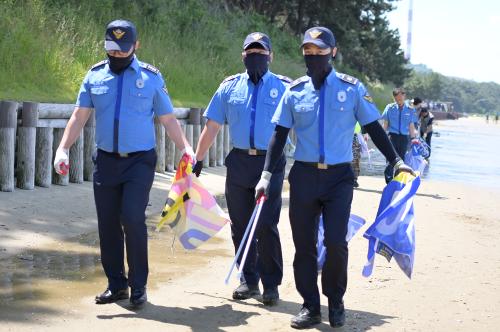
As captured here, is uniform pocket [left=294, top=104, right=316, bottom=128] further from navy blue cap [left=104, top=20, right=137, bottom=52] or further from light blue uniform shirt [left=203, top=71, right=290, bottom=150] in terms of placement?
navy blue cap [left=104, top=20, right=137, bottom=52]

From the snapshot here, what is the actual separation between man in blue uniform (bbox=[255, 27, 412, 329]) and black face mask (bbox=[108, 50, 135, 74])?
A: 1.14 m

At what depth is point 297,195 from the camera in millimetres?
6344

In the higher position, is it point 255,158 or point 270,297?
point 255,158

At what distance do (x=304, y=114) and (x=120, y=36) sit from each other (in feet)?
4.65

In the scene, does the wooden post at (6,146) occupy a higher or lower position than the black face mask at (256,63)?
lower

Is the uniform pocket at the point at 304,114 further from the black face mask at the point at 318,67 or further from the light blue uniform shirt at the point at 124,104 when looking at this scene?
the light blue uniform shirt at the point at 124,104

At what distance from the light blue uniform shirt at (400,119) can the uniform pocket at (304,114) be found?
989 cm

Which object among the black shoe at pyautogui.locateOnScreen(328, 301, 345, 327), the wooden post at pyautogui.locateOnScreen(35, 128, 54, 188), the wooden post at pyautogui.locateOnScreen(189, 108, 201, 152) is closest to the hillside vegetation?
the wooden post at pyautogui.locateOnScreen(35, 128, 54, 188)

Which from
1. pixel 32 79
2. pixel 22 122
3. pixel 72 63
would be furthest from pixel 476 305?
pixel 72 63

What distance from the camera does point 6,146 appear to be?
36.0ft

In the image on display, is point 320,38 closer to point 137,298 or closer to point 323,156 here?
point 323,156

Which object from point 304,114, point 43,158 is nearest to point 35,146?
point 43,158

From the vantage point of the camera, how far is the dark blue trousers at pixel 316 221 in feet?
20.4

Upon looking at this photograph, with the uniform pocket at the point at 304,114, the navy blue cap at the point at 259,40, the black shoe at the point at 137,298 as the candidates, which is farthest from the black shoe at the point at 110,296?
the navy blue cap at the point at 259,40
